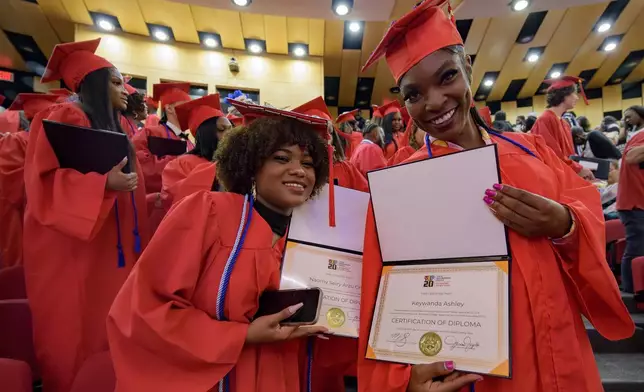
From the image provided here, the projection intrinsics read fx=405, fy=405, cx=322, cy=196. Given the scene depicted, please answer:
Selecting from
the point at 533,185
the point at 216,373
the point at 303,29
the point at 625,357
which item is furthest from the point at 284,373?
the point at 303,29

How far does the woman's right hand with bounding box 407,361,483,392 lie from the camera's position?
36.5 inches

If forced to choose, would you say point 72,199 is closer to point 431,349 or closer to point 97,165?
point 97,165

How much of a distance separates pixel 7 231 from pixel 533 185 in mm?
4448

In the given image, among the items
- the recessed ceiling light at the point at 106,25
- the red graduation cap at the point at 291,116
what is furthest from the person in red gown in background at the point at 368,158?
the recessed ceiling light at the point at 106,25

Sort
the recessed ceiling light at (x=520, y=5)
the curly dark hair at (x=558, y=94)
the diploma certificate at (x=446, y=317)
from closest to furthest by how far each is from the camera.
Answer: the diploma certificate at (x=446, y=317), the curly dark hair at (x=558, y=94), the recessed ceiling light at (x=520, y=5)

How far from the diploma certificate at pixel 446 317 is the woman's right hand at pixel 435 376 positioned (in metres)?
0.02

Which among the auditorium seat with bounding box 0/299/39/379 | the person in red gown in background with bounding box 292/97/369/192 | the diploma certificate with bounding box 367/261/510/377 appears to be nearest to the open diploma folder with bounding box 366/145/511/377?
the diploma certificate with bounding box 367/261/510/377

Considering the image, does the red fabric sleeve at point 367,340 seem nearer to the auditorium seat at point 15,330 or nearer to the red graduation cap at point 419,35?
the red graduation cap at point 419,35

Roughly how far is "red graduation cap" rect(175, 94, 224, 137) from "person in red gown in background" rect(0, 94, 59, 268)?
45.3 inches

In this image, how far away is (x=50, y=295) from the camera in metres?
2.18

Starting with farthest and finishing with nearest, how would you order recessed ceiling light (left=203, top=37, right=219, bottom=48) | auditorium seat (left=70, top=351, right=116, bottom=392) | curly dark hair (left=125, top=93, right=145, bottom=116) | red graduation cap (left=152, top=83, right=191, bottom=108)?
1. recessed ceiling light (left=203, top=37, right=219, bottom=48)
2. red graduation cap (left=152, top=83, right=191, bottom=108)
3. curly dark hair (left=125, top=93, right=145, bottom=116)
4. auditorium seat (left=70, top=351, right=116, bottom=392)

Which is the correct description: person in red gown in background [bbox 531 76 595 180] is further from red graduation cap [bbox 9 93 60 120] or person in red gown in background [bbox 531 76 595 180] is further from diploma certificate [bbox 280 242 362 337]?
red graduation cap [bbox 9 93 60 120]
